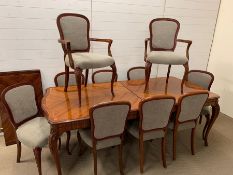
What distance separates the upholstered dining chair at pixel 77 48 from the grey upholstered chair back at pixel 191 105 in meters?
0.82

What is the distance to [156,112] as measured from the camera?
213 centimetres

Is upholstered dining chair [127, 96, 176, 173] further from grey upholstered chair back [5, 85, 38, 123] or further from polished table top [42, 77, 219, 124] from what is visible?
grey upholstered chair back [5, 85, 38, 123]

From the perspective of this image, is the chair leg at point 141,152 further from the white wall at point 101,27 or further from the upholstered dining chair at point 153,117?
the white wall at point 101,27

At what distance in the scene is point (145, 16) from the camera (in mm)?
3305

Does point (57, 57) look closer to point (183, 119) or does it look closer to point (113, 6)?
point (113, 6)

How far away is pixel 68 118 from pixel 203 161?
1.69 meters

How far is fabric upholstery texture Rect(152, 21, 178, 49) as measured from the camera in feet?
9.91

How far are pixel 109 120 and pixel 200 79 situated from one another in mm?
1834

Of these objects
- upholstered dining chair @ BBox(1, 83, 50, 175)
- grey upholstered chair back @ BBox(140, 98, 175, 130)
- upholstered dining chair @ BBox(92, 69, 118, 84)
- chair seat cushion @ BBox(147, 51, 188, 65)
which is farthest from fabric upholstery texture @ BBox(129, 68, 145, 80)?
upholstered dining chair @ BBox(1, 83, 50, 175)

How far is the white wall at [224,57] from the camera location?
3672 mm

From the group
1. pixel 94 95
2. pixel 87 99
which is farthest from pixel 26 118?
pixel 94 95

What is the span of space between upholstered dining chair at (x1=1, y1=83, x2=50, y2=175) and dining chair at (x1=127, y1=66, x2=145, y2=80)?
1.47m

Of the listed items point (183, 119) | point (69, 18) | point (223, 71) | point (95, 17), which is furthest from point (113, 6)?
point (223, 71)

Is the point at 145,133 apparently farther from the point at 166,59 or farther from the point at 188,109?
the point at 166,59
